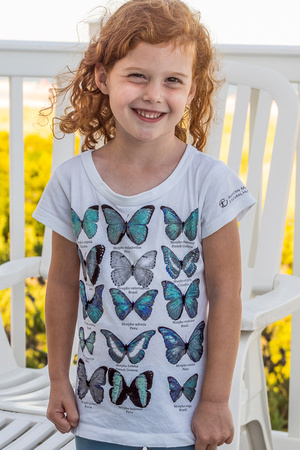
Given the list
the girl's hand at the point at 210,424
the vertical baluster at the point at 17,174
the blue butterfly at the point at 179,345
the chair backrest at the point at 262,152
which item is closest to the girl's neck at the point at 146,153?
the blue butterfly at the point at 179,345

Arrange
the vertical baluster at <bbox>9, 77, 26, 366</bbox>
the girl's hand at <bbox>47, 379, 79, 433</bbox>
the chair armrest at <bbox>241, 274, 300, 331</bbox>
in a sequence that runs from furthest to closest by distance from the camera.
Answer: the vertical baluster at <bbox>9, 77, 26, 366</bbox> < the chair armrest at <bbox>241, 274, 300, 331</bbox> < the girl's hand at <bbox>47, 379, 79, 433</bbox>

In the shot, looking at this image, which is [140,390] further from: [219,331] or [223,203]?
[223,203]

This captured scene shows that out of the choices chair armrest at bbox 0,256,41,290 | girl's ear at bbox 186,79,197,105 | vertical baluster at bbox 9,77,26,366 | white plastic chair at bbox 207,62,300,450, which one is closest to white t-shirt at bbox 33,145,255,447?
girl's ear at bbox 186,79,197,105

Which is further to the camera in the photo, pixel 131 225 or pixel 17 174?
pixel 17 174

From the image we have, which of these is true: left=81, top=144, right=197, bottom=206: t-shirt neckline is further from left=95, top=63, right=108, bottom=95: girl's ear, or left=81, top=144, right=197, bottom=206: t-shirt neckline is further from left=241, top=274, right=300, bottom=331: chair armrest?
left=241, top=274, right=300, bottom=331: chair armrest

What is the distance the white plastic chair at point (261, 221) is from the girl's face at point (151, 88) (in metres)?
0.41

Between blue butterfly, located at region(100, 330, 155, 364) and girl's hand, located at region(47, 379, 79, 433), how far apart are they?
4.8 inches

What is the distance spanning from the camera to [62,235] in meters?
1.18

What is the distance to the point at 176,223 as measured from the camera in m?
1.10

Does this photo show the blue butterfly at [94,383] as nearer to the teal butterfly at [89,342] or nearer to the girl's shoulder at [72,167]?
the teal butterfly at [89,342]

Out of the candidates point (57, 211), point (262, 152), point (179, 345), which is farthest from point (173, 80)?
point (262, 152)

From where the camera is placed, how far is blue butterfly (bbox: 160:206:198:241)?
3.60ft

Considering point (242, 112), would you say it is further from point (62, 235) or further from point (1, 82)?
point (1, 82)

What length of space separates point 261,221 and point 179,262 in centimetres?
71
